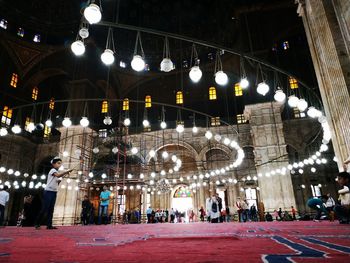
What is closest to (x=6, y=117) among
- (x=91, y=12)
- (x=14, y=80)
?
(x=14, y=80)

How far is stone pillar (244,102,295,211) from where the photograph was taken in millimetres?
16000

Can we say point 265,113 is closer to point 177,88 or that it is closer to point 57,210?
point 177,88

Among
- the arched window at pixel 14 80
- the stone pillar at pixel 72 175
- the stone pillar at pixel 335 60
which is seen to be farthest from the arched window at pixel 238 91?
the arched window at pixel 14 80

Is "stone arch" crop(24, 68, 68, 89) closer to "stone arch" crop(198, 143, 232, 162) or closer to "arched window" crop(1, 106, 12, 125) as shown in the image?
"arched window" crop(1, 106, 12, 125)

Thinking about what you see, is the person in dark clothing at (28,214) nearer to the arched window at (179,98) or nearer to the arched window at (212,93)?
the arched window at (179,98)

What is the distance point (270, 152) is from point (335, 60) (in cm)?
1131

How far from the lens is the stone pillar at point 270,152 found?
52.5 ft

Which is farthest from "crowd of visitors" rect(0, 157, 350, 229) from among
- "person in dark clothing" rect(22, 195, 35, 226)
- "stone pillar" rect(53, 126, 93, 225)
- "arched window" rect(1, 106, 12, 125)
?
"arched window" rect(1, 106, 12, 125)

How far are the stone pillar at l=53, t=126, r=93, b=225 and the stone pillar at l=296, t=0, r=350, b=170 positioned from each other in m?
16.0

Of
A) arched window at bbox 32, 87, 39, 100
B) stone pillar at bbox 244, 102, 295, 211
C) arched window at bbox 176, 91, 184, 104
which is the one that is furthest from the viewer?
arched window at bbox 176, 91, 184, 104

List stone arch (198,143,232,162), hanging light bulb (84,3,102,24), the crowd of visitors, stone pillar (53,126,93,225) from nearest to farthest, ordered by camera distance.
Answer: hanging light bulb (84,3,102,24) → the crowd of visitors → stone pillar (53,126,93,225) → stone arch (198,143,232,162)

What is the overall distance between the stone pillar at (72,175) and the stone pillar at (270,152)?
12.9 m

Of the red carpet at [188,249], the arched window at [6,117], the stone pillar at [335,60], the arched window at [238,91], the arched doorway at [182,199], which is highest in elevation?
the arched window at [238,91]

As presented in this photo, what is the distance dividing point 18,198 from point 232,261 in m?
27.1
